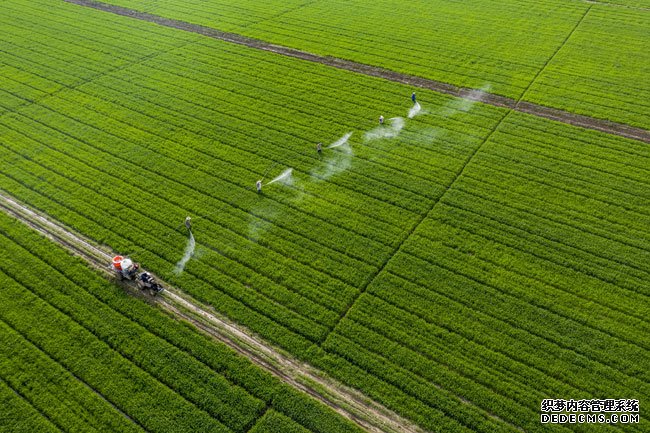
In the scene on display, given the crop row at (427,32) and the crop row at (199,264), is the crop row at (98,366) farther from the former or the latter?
the crop row at (427,32)

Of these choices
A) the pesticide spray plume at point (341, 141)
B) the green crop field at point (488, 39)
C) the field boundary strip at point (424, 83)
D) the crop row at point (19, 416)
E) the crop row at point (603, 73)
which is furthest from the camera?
the green crop field at point (488, 39)

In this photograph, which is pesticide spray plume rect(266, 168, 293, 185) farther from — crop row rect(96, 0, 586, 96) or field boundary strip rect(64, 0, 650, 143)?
crop row rect(96, 0, 586, 96)

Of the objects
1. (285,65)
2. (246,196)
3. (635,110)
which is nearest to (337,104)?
(285,65)

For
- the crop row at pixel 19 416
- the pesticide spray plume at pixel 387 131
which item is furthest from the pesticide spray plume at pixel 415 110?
the crop row at pixel 19 416

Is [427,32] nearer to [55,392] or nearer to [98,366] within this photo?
[98,366]

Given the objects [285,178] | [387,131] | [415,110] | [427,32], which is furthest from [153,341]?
[427,32]

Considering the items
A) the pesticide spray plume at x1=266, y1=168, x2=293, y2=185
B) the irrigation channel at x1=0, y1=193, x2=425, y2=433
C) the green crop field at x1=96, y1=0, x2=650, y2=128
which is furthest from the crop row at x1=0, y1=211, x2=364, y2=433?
the green crop field at x1=96, y1=0, x2=650, y2=128

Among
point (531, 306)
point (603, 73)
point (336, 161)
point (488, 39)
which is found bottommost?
point (531, 306)
